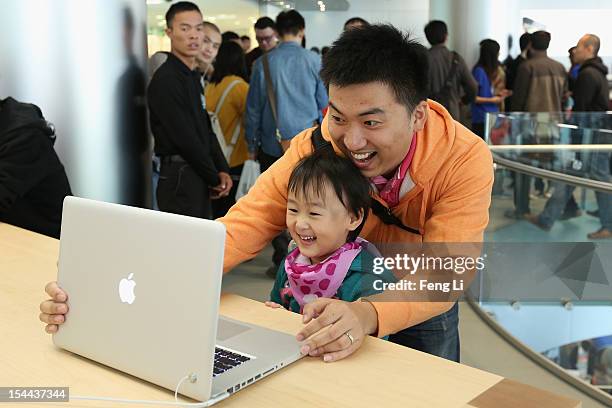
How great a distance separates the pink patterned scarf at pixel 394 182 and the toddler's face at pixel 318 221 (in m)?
0.09

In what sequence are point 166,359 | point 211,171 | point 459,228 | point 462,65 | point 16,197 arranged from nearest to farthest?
point 166,359 < point 459,228 < point 16,197 < point 211,171 < point 462,65

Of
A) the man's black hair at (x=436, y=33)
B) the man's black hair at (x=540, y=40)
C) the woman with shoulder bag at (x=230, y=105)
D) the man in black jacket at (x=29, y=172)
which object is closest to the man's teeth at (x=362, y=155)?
the man in black jacket at (x=29, y=172)

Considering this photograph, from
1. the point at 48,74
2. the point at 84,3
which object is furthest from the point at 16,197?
the point at 84,3

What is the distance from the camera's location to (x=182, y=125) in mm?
3508

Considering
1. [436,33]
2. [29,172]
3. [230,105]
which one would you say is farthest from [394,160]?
[436,33]

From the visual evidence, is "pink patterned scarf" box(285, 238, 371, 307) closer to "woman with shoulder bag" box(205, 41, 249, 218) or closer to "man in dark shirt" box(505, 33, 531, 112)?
"woman with shoulder bag" box(205, 41, 249, 218)

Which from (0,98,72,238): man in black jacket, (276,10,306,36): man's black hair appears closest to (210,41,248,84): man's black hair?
(276,10,306,36): man's black hair

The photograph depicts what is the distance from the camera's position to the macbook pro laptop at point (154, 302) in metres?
1.20

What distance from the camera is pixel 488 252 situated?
4105 millimetres

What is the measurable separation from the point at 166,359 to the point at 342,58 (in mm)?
817

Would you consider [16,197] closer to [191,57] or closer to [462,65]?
[191,57]

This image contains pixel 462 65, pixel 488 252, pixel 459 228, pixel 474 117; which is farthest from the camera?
pixel 474 117

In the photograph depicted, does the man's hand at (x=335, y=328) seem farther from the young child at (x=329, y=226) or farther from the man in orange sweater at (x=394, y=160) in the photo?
the young child at (x=329, y=226)

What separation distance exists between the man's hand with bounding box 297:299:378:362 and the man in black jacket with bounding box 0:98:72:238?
1638mm
